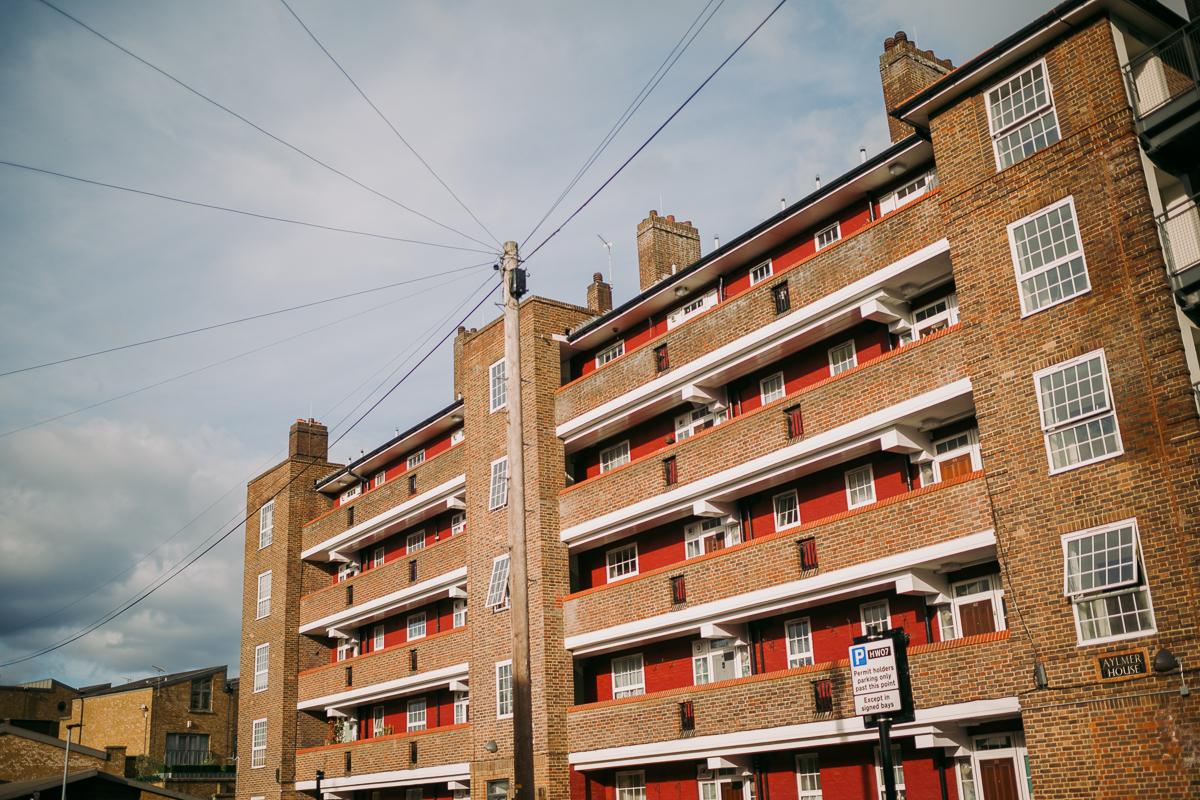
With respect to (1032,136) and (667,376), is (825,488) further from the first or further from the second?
(1032,136)

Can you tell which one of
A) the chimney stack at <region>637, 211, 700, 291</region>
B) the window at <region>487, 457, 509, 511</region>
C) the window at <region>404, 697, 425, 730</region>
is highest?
the chimney stack at <region>637, 211, 700, 291</region>

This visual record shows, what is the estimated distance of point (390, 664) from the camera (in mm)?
41562

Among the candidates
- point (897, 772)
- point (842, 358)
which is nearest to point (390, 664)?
point (842, 358)

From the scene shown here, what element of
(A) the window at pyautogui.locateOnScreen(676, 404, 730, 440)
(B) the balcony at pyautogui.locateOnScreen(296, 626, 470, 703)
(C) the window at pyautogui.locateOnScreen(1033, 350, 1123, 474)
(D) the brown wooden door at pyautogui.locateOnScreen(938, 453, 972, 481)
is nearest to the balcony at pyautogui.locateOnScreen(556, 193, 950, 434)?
(A) the window at pyautogui.locateOnScreen(676, 404, 730, 440)

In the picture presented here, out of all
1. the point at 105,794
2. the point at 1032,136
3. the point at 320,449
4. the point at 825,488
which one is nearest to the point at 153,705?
the point at 105,794

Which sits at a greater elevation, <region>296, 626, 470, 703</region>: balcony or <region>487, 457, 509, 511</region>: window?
<region>487, 457, 509, 511</region>: window

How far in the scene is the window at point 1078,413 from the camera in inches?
786

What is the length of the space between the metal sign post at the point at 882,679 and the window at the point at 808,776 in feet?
32.4

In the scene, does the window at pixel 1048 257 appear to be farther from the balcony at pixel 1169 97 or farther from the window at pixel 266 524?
the window at pixel 266 524

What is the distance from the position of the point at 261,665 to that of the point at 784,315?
1267 inches

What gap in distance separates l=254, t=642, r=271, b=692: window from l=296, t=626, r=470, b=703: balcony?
2.36 metres

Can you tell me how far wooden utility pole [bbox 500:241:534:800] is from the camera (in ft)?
59.1

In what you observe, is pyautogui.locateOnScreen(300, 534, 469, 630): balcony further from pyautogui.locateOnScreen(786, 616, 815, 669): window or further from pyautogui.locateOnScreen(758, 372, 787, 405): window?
pyautogui.locateOnScreen(786, 616, 815, 669): window

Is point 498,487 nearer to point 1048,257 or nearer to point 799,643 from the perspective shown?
point 799,643
